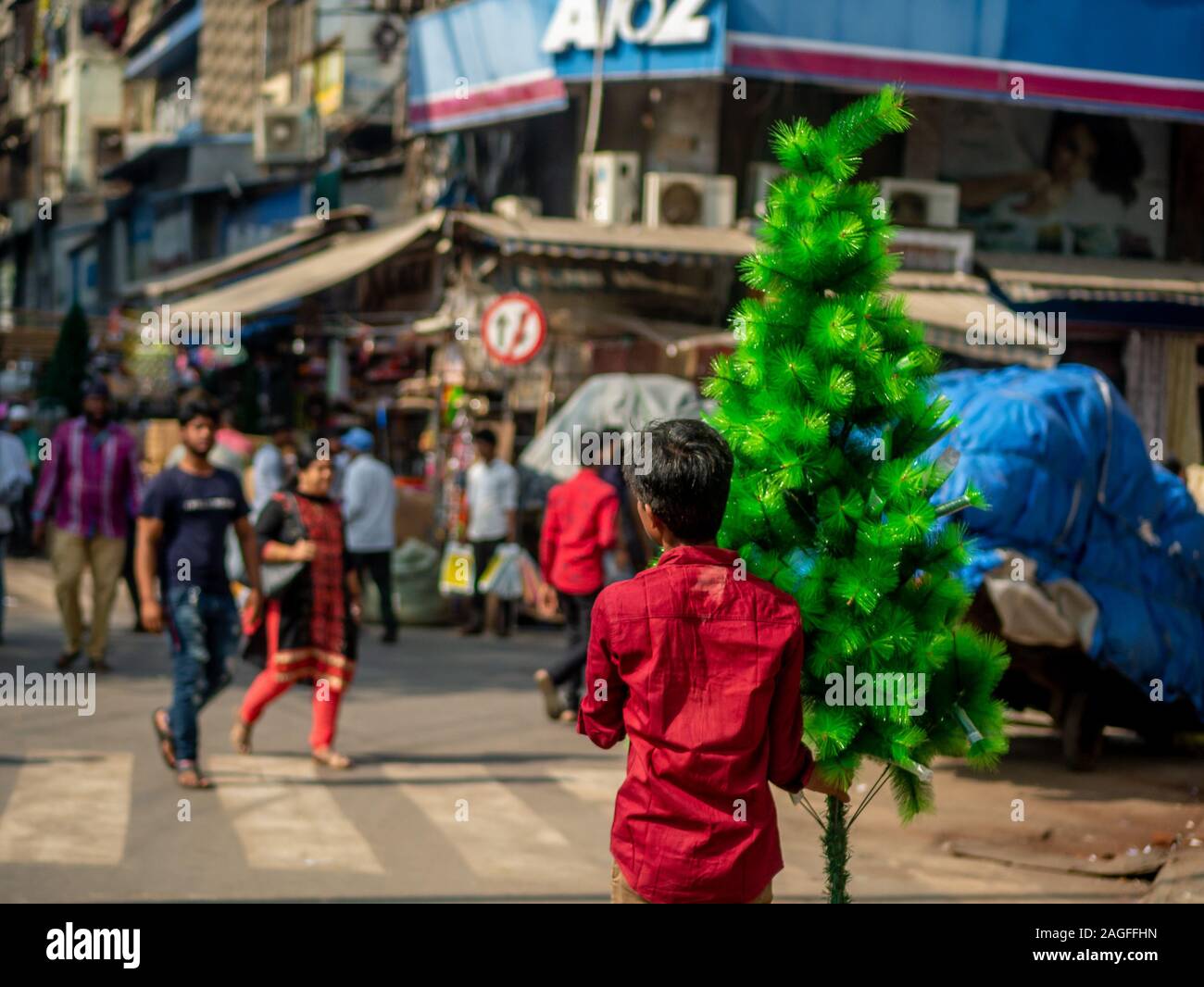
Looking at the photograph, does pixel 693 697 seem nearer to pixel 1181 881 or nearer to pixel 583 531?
pixel 1181 881

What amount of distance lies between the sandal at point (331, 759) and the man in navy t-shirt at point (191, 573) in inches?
29.8

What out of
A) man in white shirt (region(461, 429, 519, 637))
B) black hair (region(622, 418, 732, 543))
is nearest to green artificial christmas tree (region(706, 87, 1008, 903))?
black hair (region(622, 418, 732, 543))

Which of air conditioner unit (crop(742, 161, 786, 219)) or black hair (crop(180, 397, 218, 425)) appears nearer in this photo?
black hair (crop(180, 397, 218, 425))

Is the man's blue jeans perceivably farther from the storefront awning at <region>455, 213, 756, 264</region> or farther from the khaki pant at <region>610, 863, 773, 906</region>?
the storefront awning at <region>455, 213, 756, 264</region>

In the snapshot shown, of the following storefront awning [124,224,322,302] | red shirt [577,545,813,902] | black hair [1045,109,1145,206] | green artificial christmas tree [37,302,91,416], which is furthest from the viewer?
green artificial christmas tree [37,302,91,416]

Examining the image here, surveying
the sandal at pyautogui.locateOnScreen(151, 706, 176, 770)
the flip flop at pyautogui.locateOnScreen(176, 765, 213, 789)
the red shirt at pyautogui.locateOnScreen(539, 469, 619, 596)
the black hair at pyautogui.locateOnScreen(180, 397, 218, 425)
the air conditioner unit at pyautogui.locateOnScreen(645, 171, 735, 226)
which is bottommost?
the flip flop at pyautogui.locateOnScreen(176, 765, 213, 789)

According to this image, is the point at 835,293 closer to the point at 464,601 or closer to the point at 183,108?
the point at 464,601

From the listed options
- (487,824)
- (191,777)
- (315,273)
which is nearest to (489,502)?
(315,273)

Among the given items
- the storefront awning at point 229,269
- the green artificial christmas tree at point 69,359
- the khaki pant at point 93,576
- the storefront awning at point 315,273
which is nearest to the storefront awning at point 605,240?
the storefront awning at point 315,273

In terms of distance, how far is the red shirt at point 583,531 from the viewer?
10.8 metres

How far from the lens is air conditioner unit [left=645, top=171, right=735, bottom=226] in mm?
19250

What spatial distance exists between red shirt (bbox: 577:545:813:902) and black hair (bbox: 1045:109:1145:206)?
1924cm

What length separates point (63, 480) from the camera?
12.4 m
